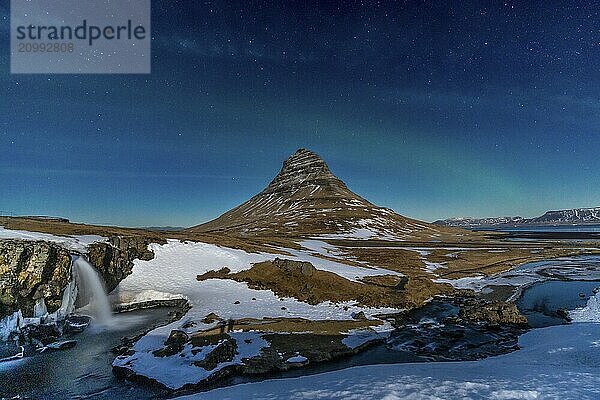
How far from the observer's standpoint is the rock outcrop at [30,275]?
29203 mm

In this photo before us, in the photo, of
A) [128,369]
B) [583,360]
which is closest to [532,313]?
[583,360]

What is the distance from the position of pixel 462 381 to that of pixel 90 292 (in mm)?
35314

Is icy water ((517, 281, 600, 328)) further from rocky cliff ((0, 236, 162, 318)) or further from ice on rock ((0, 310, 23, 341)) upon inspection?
ice on rock ((0, 310, 23, 341))

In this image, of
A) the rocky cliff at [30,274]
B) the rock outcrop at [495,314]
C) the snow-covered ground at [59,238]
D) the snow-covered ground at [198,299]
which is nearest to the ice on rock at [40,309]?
the rocky cliff at [30,274]

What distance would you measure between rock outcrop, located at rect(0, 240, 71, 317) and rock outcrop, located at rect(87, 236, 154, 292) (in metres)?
5.92

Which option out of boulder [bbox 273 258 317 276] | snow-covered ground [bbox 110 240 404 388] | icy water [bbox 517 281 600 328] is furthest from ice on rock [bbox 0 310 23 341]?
icy water [bbox 517 281 600 328]

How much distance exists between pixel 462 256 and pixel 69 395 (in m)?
89.0

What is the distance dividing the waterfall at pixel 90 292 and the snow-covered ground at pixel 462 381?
22.9 meters

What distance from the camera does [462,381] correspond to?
17328 millimetres

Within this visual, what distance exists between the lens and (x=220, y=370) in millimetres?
22188

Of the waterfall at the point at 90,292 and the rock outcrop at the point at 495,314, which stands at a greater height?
the waterfall at the point at 90,292

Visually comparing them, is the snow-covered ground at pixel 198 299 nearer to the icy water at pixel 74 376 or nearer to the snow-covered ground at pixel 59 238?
the icy water at pixel 74 376

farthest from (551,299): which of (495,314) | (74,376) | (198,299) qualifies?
(74,376)

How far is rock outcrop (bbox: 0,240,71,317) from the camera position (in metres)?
29.2
